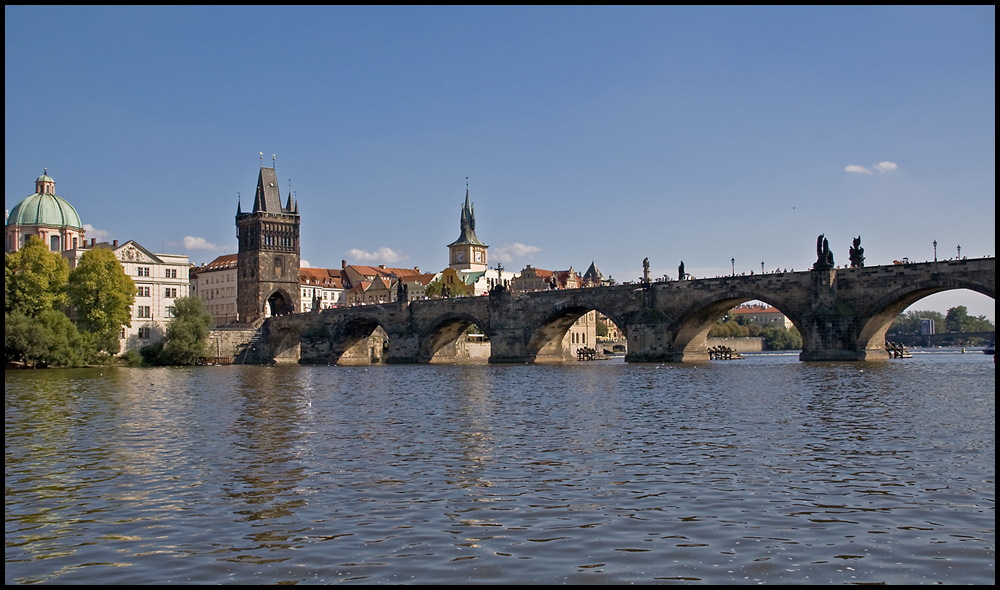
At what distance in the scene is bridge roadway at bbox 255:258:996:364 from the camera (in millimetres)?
53219

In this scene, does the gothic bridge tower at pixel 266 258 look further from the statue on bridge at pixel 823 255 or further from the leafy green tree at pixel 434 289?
the statue on bridge at pixel 823 255

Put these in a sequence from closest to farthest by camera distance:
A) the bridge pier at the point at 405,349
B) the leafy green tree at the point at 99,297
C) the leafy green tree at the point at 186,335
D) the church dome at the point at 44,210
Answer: the leafy green tree at the point at 99,297, the leafy green tree at the point at 186,335, the bridge pier at the point at 405,349, the church dome at the point at 44,210

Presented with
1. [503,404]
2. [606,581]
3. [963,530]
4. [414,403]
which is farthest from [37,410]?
[963,530]

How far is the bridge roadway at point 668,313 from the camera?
53219mm

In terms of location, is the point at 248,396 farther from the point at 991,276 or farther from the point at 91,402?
the point at 991,276

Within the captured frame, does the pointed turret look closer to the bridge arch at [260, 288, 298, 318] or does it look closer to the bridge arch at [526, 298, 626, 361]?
the bridge arch at [260, 288, 298, 318]

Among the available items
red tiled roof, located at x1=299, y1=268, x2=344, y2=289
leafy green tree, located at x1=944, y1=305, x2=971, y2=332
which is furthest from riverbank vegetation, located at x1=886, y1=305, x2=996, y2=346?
red tiled roof, located at x1=299, y1=268, x2=344, y2=289

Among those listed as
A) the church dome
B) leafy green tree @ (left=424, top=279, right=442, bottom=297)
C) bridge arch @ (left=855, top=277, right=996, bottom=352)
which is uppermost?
the church dome

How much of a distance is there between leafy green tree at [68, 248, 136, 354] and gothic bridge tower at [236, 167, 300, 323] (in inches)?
1838

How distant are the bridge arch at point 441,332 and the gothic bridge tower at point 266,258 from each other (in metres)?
39.2

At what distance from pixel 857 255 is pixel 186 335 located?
182 feet

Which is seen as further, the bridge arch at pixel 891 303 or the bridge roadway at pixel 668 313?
the bridge roadway at pixel 668 313

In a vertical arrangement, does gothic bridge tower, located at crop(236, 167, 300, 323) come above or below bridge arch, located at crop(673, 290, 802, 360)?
above

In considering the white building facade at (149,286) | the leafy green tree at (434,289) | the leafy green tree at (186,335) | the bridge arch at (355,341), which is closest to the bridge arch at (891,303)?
the bridge arch at (355,341)
